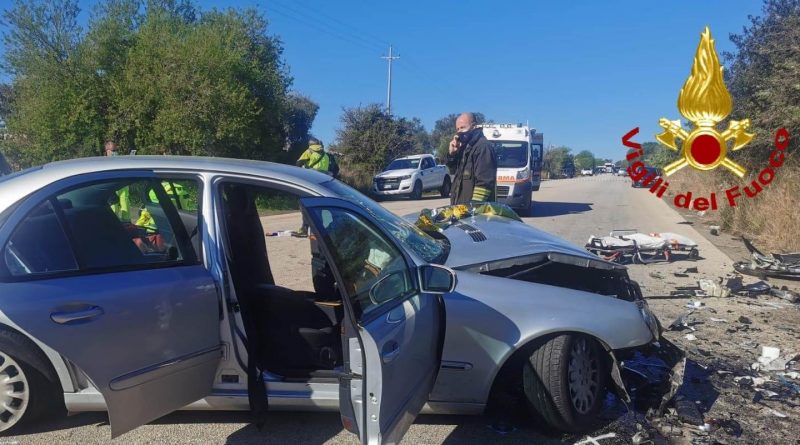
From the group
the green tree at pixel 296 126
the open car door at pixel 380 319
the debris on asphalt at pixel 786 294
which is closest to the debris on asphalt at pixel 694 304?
the debris on asphalt at pixel 786 294

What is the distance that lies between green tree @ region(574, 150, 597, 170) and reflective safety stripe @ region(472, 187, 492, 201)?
117 metres

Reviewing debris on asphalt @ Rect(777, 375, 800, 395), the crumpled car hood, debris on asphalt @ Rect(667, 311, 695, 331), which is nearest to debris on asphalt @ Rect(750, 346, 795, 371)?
debris on asphalt @ Rect(777, 375, 800, 395)

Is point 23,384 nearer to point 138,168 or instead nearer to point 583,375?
point 138,168

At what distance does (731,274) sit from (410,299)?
719 cm

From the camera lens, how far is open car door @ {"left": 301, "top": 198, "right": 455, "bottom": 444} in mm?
2387

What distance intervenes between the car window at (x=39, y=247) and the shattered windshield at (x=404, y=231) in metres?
1.41

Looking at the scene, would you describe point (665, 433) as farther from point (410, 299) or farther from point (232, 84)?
point (232, 84)

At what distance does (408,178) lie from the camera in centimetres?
2266

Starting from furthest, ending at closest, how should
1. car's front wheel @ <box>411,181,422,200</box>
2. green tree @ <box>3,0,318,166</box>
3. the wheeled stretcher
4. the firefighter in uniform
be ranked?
car's front wheel @ <box>411,181,422,200</box> → green tree @ <box>3,0,318,166</box> → the wheeled stretcher → the firefighter in uniform

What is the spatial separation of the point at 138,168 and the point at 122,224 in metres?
0.34

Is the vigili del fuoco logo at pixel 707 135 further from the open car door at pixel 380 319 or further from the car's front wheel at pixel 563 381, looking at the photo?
the open car door at pixel 380 319

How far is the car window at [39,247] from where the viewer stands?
9.42 ft

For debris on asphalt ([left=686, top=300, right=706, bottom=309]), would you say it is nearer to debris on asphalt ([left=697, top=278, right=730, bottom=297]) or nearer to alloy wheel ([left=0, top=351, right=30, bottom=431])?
debris on asphalt ([left=697, top=278, right=730, bottom=297])

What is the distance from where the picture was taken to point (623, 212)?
18.9 meters
